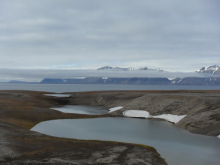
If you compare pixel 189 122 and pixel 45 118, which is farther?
pixel 45 118

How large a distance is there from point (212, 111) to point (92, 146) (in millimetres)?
29793

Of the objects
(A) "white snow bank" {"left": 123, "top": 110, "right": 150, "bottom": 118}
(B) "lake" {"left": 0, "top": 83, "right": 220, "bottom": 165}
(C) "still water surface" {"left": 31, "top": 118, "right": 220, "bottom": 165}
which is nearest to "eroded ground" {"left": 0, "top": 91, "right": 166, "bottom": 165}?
(B) "lake" {"left": 0, "top": 83, "right": 220, "bottom": 165}

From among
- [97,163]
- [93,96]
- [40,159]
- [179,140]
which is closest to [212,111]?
[179,140]

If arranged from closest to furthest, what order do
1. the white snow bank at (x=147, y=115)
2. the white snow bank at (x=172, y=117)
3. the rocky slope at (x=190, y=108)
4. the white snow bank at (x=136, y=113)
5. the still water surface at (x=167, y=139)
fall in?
the still water surface at (x=167, y=139), the rocky slope at (x=190, y=108), the white snow bank at (x=172, y=117), the white snow bank at (x=147, y=115), the white snow bank at (x=136, y=113)

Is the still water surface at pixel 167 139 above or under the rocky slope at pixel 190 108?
under

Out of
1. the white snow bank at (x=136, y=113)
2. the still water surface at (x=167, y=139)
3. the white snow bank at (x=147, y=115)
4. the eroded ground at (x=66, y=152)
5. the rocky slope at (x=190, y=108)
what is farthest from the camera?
the white snow bank at (x=136, y=113)

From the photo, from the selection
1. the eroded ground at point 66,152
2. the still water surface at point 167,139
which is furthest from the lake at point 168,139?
the eroded ground at point 66,152

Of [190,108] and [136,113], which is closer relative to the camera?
[190,108]

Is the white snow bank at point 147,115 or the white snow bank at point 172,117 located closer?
the white snow bank at point 172,117

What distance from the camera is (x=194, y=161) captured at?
2442 cm

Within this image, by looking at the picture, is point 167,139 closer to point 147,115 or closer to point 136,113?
point 147,115

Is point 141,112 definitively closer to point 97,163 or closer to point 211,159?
point 211,159

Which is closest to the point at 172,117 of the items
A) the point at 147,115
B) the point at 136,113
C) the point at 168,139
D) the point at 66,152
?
the point at 147,115

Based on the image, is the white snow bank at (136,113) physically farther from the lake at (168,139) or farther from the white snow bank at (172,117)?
the lake at (168,139)
